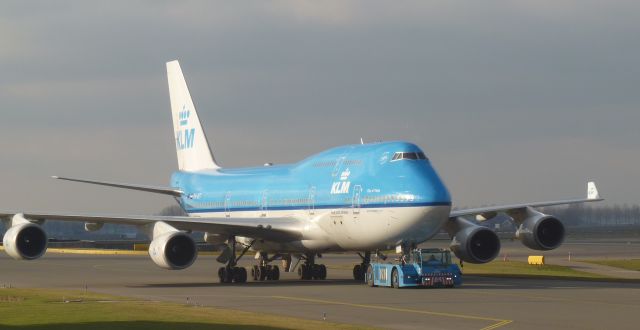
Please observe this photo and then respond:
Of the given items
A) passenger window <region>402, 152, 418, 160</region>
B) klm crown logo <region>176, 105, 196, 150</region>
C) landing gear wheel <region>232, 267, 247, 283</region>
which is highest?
klm crown logo <region>176, 105, 196, 150</region>

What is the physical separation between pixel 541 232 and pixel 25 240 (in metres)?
20.4

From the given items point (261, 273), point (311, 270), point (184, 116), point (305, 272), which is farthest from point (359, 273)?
point (184, 116)

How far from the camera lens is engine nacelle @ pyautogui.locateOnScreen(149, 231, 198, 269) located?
40531 mm

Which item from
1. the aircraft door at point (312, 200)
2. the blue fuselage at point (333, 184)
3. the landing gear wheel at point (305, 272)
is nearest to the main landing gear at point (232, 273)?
the blue fuselage at point (333, 184)

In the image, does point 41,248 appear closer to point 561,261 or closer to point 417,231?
point 417,231

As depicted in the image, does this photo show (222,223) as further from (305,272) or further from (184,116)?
(184,116)

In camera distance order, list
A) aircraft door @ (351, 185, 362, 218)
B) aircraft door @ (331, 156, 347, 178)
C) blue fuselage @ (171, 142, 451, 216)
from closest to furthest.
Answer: blue fuselage @ (171, 142, 451, 216)
aircraft door @ (351, 185, 362, 218)
aircraft door @ (331, 156, 347, 178)

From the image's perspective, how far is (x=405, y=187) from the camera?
38.6 m

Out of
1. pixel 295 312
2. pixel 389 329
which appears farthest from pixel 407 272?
pixel 389 329

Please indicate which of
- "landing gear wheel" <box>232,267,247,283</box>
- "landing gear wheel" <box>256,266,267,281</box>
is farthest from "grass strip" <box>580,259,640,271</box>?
"landing gear wheel" <box>232,267,247,283</box>

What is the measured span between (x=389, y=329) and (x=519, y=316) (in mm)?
4328

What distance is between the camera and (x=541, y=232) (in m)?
44.7

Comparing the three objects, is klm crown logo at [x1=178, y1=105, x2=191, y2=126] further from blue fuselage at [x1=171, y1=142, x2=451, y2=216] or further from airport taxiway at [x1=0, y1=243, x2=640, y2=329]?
airport taxiway at [x1=0, y1=243, x2=640, y2=329]

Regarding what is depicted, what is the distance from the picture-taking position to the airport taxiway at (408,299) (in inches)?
1040
